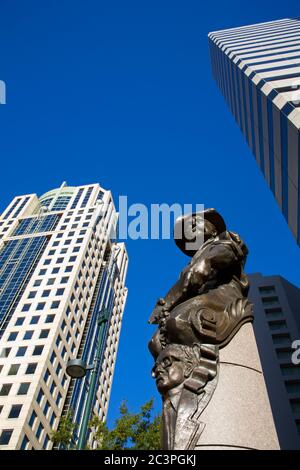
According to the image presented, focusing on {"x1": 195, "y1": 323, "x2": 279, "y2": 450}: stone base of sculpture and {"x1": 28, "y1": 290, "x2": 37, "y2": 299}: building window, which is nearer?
{"x1": 195, "y1": 323, "x2": 279, "y2": 450}: stone base of sculpture

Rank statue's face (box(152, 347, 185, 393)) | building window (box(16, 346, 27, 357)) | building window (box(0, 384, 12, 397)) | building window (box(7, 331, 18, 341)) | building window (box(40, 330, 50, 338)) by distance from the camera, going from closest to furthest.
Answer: statue's face (box(152, 347, 185, 393)), building window (box(0, 384, 12, 397)), building window (box(16, 346, 27, 357)), building window (box(40, 330, 50, 338)), building window (box(7, 331, 18, 341))

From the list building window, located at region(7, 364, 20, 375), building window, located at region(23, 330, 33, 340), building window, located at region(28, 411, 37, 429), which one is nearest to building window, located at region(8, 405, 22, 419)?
building window, located at region(28, 411, 37, 429)

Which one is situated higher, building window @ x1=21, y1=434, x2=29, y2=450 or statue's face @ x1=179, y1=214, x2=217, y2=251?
building window @ x1=21, y1=434, x2=29, y2=450

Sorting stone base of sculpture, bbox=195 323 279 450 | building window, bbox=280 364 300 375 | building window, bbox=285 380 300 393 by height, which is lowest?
stone base of sculpture, bbox=195 323 279 450

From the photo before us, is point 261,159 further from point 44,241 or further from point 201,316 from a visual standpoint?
point 44,241

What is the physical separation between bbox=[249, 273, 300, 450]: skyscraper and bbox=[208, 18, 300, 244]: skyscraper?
85.5 feet

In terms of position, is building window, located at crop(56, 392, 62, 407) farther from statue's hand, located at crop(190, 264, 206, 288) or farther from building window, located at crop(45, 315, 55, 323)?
statue's hand, located at crop(190, 264, 206, 288)

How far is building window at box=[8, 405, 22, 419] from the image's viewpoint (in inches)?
1645

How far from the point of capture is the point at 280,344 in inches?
2175

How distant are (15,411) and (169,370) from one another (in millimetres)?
45091

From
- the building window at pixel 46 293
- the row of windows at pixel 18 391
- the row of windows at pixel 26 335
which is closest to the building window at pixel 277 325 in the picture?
the row of windows at pixel 26 335

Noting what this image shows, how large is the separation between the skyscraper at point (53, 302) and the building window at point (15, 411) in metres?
0.15

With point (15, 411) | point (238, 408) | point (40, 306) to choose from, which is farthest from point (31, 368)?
point (238, 408)

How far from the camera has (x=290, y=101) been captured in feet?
90.3
